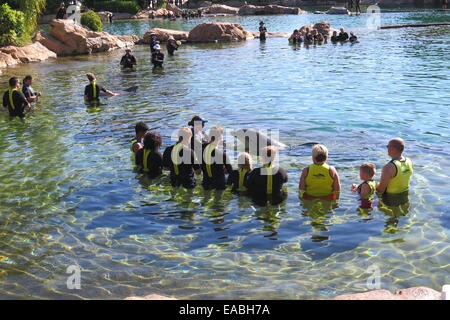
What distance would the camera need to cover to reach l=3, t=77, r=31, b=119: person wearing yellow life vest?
15438mm

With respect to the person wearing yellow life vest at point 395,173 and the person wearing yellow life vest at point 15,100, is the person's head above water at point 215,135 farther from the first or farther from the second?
the person wearing yellow life vest at point 15,100

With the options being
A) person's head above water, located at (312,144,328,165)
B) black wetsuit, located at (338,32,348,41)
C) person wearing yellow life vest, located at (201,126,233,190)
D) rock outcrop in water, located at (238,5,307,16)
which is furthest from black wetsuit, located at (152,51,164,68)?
rock outcrop in water, located at (238,5,307,16)

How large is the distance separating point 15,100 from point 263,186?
1039 centimetres

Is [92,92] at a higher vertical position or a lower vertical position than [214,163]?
higher

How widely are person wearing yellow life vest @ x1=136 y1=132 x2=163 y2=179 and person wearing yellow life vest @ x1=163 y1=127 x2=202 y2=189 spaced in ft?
1.10

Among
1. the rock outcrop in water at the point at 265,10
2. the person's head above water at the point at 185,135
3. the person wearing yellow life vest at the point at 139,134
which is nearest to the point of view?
the person's head above water at the point at 185,135

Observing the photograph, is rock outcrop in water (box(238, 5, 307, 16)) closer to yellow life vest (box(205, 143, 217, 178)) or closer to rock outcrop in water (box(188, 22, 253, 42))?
rock outcrop in water (box(188, 22, 253, 42))

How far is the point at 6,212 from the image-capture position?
29.4 ft

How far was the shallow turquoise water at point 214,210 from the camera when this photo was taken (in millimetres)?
6703

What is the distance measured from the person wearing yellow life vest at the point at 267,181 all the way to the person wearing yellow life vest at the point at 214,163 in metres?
0.73

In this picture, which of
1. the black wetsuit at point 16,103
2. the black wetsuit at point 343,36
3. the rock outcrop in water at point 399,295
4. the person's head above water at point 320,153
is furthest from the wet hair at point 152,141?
the black wetsuit at point 343,36

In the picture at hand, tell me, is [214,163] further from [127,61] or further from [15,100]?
[127,61]

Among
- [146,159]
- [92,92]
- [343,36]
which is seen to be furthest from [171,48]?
[146,159]

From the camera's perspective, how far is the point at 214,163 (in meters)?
9.38
